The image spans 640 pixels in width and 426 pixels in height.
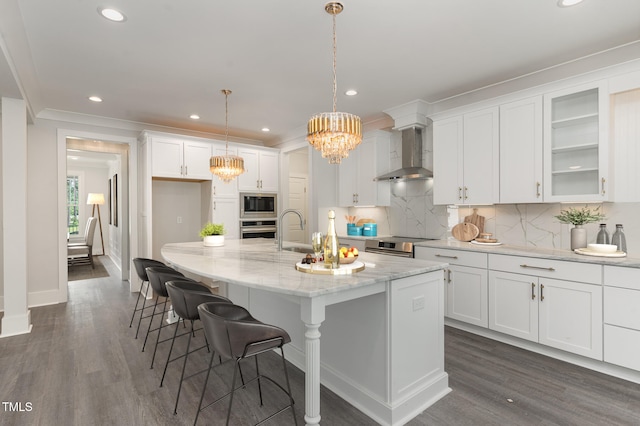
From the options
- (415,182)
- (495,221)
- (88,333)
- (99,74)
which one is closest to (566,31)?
(495,221)

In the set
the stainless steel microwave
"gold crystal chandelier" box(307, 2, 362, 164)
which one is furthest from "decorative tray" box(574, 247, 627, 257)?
the stainless steel microwave

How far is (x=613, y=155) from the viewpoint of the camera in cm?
294

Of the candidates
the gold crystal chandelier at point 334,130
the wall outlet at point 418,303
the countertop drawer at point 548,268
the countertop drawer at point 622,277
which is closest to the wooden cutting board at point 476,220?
the countertop drawer at point 548,268

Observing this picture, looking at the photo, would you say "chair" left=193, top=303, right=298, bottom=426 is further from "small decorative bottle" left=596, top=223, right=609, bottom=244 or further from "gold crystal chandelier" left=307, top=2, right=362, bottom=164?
"small decorative bottle" left=596, top=223, right=609, bottom=244

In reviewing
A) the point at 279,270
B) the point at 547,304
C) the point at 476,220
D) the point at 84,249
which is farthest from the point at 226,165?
the point at 84,249

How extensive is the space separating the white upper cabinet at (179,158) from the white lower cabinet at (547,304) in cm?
435

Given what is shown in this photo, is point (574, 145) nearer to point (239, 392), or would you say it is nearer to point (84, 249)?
point (239, 392)

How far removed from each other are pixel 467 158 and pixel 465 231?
876 mm

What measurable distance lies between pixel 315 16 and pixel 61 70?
270cm

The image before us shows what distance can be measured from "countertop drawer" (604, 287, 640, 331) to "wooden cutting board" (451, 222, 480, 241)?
1.41 m

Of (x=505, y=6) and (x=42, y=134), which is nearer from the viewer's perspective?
(x=505, y=6)

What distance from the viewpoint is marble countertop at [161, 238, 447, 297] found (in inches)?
69.4

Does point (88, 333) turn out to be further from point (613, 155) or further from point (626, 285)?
point (613, 155)

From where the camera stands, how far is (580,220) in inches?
120
